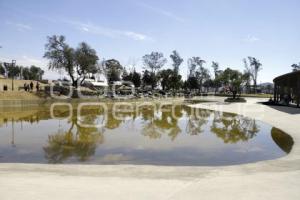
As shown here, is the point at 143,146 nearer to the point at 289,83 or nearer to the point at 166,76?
the point at 289,83

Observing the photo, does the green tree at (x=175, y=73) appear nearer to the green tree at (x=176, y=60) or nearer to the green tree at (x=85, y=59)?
the green tree at (x=176, y=60)

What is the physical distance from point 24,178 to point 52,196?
1.62 metres

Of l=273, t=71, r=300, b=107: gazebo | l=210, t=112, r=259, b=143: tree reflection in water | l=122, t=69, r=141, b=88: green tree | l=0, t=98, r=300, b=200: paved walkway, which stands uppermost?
l=122, t=69, r=141, b=88: green tree

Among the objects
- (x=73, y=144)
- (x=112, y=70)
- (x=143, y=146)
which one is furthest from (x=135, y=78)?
(x=143, y=146)

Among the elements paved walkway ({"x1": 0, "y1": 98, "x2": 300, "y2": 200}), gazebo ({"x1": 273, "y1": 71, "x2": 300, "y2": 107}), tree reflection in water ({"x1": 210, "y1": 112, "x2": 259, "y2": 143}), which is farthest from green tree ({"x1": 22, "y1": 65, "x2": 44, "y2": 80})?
paved walkway ({"x1": 0, "y1": 98, "x2": 300, "y2": 200})

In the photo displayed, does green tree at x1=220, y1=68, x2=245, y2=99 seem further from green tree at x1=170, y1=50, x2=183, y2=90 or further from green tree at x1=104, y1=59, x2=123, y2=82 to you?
green tree at x1=104, y1=59, x2=123, y2=82

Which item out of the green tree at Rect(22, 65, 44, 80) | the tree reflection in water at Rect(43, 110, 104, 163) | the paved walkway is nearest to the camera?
the paved walkway

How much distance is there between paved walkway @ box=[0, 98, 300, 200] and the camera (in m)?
5.82

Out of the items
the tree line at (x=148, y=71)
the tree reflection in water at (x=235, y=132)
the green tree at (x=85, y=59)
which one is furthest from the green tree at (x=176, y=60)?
the tree reflection in water at (x=235, y=132)

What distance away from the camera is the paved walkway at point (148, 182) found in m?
5.82

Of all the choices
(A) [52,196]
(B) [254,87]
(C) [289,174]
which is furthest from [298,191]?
(B) [254,87]

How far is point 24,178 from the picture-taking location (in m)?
6.94

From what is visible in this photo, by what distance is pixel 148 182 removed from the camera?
6727mm

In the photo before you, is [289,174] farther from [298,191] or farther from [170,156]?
[170,156]
